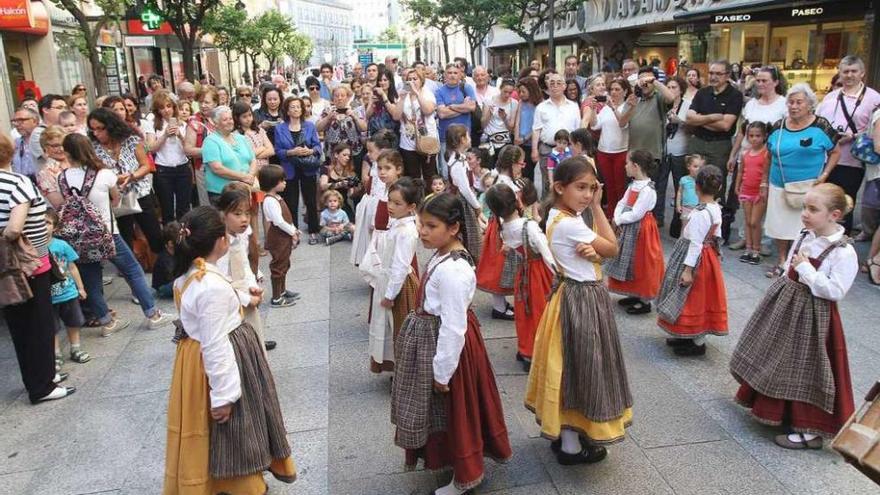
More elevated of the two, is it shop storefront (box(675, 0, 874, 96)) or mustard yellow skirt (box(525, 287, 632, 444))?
shop storefront (box(675, 0, 874, 96))

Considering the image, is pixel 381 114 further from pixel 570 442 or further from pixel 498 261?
pixel 570 442

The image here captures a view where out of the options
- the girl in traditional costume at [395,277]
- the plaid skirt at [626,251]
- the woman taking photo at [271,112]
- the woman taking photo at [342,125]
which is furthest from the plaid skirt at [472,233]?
the woman taking photo at [271,112]

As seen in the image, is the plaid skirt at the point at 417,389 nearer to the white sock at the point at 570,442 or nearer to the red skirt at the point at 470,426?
the red skirt at the point at 470,426

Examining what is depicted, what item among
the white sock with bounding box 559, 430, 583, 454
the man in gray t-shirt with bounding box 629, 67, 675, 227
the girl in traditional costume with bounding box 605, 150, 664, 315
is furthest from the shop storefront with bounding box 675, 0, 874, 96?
the white sock with bounding box 559, 430, 583, 454

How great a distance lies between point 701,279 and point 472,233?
7.33 ft

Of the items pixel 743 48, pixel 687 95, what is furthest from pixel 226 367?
pixel 743 48

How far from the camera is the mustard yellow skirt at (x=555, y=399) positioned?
3.38 meters

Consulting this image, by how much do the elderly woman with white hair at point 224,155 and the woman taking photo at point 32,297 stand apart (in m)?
2.01

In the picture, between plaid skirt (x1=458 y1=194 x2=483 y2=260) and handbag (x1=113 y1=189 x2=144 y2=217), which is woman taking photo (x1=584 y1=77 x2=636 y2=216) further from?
handbag (x1=113 y1=189 x2=144 y2=217)

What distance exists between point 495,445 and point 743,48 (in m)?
16.9

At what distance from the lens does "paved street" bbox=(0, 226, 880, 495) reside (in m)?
3.49

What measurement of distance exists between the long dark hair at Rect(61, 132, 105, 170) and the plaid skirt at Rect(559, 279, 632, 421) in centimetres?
403

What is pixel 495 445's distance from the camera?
3307 mm

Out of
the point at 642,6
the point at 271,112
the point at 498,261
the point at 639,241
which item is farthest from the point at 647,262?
the point at 642,6
